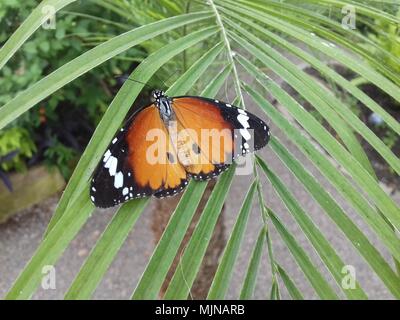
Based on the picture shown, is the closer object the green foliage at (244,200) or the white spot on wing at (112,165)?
the green foliage at (244,200)

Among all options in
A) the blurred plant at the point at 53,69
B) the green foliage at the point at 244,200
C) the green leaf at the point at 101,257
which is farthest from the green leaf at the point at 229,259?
the blurred plant at the point at 53,69

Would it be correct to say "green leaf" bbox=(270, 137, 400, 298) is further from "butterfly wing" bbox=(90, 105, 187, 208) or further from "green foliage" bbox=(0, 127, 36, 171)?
"green foliage" bbox=(0, 127, 36, 171)

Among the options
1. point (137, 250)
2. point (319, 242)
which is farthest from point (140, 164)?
point (137, 250)

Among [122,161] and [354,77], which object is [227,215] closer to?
[354,77]

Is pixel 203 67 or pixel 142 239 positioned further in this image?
pixel 142 239

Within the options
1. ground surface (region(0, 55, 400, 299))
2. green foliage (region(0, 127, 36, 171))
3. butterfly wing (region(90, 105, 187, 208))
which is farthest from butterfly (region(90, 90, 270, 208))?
green foliage (region(0, 127, 36, 171))

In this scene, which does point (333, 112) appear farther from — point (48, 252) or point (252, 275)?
point (48, 252)

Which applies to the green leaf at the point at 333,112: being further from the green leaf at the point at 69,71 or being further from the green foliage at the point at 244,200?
the green leaf at the point at 69,71
